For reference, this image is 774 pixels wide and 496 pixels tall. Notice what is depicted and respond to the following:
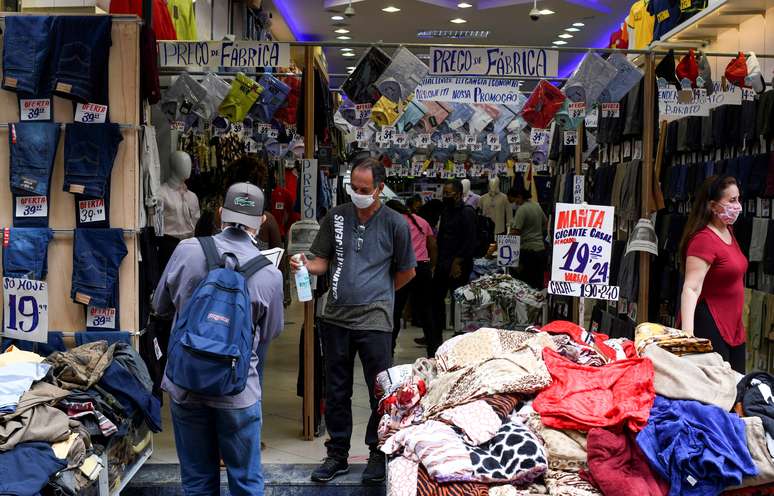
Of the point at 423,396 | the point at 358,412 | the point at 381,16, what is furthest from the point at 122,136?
the point at 381,16

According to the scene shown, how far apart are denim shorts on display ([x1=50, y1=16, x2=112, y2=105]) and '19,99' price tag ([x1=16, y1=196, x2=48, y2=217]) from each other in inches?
23.6

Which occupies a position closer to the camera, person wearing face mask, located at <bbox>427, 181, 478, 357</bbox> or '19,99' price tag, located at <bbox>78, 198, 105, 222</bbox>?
'19,99' price tag, located at <bbox>78, 198, 105, 222</bbox>

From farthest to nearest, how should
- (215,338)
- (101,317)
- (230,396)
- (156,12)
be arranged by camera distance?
1. (156,12)
2. (101,317)
3. (230,396)
4. (215,338)

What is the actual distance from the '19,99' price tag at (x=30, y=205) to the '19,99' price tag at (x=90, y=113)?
496mm

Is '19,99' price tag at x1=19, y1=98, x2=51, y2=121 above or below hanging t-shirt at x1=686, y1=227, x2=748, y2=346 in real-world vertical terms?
above

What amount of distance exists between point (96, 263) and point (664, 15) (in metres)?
6.00

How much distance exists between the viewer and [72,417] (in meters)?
3.87

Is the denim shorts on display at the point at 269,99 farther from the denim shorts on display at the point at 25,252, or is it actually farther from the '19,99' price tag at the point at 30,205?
the denim shorts on display at the point at 25,252

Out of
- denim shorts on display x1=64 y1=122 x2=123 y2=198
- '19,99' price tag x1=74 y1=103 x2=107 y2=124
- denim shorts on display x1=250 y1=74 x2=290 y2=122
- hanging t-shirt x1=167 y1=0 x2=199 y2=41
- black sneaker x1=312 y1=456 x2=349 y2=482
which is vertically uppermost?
hanging t-shirt x1=167 y1=0 x2=199 y2=41

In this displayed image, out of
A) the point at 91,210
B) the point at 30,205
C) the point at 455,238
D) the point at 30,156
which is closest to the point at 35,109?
the point at 30,156

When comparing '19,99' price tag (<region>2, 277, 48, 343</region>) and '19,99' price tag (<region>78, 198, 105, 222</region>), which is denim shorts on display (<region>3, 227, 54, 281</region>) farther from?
'19,99' price tag (<region>78, 198, 105, 222</region>)

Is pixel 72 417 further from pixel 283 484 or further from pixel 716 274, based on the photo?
pixel 716 274

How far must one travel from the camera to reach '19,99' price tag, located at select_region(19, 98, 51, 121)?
15.2ft

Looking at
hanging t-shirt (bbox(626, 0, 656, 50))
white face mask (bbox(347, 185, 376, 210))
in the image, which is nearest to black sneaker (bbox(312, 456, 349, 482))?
white face mask (bbox(347, 185, 376, 210))
